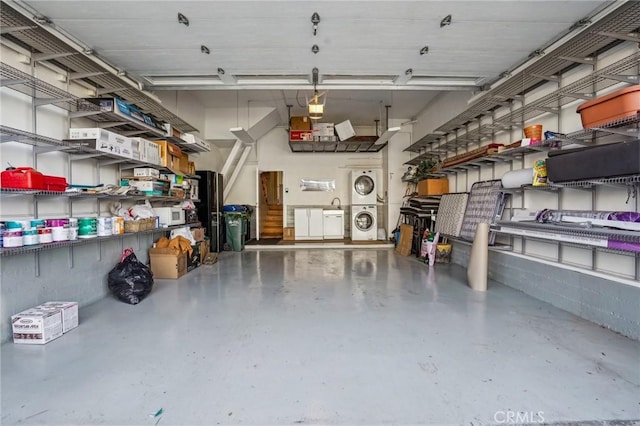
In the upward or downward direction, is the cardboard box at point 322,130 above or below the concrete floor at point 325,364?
above

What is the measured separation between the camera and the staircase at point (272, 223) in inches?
350

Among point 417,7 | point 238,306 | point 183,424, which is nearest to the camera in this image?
point 183,424

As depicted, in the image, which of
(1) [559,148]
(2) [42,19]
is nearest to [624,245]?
(1) [559,148]

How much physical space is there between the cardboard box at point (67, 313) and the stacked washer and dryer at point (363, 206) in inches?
224

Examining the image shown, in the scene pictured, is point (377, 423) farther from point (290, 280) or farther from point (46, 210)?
point (46, 210)

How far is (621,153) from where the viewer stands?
194 cm

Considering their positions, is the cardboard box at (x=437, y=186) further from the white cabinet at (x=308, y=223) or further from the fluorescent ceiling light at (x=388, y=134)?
the white cabinet at (x=308, y=223)

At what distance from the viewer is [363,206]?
7.38 metres

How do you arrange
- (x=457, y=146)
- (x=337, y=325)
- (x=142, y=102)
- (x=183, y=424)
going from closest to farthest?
1. (x=183, y=424)
2. (x=337, y=325)
3. (x=142, y=102)
4. (x=457, y=146)

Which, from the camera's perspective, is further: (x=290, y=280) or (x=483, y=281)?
(x=290, y=280)

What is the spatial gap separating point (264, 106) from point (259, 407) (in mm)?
6296

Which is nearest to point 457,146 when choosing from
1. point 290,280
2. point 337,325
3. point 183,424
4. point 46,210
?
point 290,280

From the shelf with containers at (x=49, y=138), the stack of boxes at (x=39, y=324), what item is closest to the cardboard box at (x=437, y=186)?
the shelf with containers at (x=49, y=138)

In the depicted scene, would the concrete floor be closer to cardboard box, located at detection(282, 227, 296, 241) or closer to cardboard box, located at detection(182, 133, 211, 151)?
cardboard box, located at detection(182, 133, 211, 151)
